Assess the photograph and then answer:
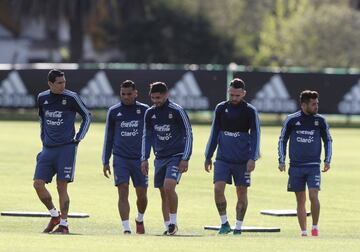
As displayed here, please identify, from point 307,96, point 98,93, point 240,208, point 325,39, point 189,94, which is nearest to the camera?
point 307,96

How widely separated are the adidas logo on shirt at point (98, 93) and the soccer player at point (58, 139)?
100 ft

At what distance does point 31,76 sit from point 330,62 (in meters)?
25.9

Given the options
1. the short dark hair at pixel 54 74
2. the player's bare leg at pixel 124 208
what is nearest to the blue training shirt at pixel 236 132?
the player's bare leg at pixel 124 208

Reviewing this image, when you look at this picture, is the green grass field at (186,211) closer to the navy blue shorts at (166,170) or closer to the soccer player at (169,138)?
the soccer player at (169,138)

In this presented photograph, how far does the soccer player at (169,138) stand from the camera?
650 inches

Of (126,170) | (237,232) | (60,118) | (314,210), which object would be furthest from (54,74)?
(314,210)

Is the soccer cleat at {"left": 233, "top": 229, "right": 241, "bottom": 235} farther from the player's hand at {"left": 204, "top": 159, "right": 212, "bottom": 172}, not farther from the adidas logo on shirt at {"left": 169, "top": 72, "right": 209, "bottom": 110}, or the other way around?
the adidas logo on shirt at {"left": 169, "top": 72, "right": 209, "bottom": 110}

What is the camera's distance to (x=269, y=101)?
47094 millimetres

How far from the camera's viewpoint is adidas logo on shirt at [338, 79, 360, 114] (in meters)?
47.2

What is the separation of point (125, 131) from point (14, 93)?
32.1 meters

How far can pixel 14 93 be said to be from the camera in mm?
48406

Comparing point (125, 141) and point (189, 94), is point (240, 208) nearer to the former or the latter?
point (125, 141)

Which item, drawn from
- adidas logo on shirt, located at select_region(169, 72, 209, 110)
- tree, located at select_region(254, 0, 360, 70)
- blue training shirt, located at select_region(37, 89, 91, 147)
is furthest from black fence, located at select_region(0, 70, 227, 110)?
blue training shirt, located at select_region(37, 89, 91, 147)

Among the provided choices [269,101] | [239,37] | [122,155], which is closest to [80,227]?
[122,155]
